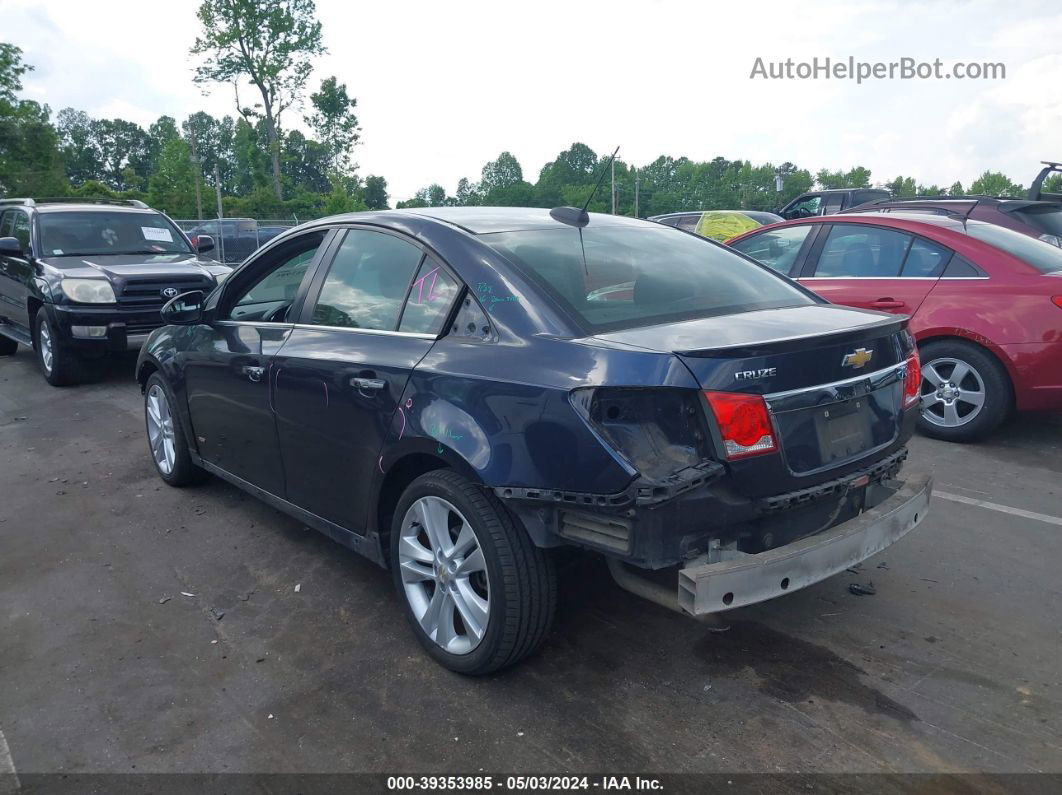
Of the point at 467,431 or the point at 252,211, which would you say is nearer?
the point at 467,431

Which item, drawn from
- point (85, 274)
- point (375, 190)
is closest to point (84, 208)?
point (85, 274)

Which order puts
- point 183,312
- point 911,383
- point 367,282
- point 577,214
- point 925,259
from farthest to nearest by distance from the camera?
point 925,259
point 183,312
point 577,214
point 367,282
point 911,383

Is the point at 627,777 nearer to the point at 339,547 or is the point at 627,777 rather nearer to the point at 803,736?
the point at 803,736

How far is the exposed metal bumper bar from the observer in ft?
8.23

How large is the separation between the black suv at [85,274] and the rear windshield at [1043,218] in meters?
8.40

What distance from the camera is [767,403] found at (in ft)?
8.45

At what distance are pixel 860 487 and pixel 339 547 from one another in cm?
260

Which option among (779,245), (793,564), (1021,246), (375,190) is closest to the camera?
(793,564)

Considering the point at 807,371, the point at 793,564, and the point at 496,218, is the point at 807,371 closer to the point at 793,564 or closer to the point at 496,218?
the point at 793,564

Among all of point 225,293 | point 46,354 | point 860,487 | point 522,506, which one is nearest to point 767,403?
point 860,487

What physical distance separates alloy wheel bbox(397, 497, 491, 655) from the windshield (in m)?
7.73

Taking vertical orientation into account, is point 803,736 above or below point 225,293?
below

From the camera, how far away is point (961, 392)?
5883mm

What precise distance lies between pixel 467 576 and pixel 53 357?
732 centimetres
